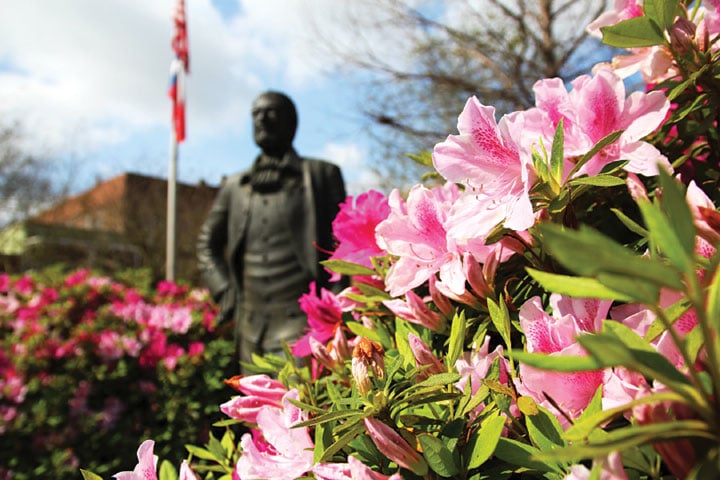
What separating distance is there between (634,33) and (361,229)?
1.40 feet

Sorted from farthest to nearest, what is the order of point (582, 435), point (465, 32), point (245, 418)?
1. point (465, 32)
2. point (245, 418)
3. point (582, 435)

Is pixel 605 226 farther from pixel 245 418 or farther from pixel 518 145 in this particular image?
pixel 245 418

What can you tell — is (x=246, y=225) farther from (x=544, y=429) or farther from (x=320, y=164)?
(x=544, y=429)

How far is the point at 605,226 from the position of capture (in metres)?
0.72

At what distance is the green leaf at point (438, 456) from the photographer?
516mm

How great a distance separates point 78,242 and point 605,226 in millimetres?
20328

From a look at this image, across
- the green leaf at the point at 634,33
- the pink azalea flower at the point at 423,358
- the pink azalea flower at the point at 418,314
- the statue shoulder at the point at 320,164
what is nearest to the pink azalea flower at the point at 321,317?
the pink azalea flower at the point at 418,314

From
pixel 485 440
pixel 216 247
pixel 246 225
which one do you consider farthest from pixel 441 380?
pixel 216 247

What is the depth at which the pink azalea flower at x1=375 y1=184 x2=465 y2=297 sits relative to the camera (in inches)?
26.8

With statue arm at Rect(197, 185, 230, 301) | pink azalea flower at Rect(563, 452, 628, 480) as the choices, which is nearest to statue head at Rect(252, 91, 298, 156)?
statue arm at Rect(197, 185, 230, 301)

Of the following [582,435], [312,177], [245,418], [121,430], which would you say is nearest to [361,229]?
[245,418]

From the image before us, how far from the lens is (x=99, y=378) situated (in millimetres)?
4047

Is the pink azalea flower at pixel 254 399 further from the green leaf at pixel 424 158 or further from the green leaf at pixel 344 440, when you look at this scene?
the green leaf at pixel 424 158

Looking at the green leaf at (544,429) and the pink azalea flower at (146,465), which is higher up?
the green leaf at (544,429)
